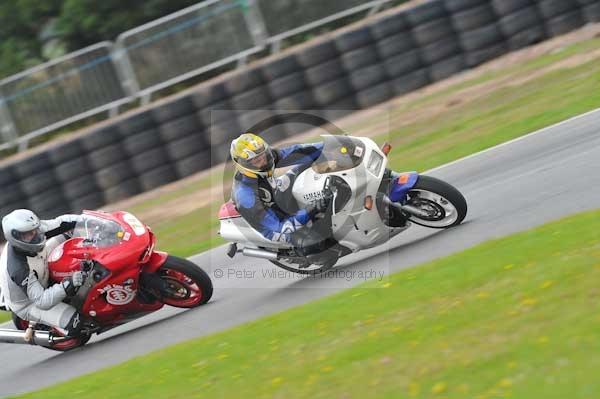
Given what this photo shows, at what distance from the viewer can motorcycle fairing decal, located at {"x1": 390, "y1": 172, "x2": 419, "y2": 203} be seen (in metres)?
Answer: 8.52

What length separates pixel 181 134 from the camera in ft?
53.5

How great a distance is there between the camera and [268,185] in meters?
8.98

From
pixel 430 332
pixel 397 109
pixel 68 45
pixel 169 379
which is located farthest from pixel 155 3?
pixel 430 332

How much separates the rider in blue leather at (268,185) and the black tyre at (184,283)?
2.48 feet

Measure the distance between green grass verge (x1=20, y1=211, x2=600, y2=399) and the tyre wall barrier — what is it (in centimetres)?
815

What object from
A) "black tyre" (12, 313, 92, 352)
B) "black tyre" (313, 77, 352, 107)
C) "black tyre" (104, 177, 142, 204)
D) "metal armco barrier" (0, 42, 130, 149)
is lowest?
"black tyre" (12, 313, 92, 352)

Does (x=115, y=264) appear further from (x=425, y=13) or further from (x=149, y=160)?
(x=425, y=13)

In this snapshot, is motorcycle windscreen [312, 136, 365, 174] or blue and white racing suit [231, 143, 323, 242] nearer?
motorcycle windscreen [312, 136, 365, 174]

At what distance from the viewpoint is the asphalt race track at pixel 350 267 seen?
8773 millimetres

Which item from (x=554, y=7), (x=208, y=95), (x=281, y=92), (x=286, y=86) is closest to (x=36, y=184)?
(x=208, y=95)

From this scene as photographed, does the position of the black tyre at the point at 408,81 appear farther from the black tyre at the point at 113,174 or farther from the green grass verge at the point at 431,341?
the green grass verge at the point at 431,341

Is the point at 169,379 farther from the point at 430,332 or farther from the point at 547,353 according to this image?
the point at 547,353

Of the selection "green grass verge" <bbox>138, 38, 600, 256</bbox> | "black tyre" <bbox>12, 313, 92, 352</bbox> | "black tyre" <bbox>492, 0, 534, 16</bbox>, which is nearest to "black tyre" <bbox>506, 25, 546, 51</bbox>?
"black tyre" <bbox>492, 0, 534, 16</bbox>

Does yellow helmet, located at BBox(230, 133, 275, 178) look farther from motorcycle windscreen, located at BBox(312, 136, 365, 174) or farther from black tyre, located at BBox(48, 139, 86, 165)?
black tyre, located at BBox(48, 139, 86, 165)
